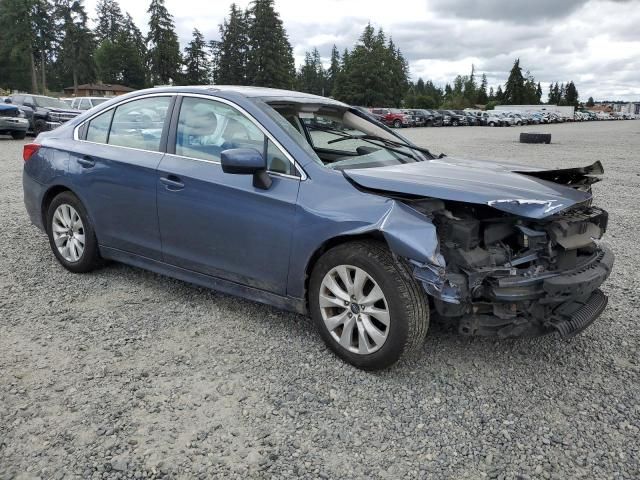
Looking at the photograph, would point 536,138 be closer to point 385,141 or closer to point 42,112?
point 42,112

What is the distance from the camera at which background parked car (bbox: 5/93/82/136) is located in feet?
63.5

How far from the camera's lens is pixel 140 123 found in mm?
4332

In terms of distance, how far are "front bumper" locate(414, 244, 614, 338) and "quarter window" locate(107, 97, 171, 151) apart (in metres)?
2.37

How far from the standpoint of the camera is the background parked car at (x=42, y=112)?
19.3 m

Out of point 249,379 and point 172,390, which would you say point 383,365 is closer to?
point 249,379

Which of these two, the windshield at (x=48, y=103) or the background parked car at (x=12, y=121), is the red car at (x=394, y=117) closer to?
the windshield at (x=48, y=103)

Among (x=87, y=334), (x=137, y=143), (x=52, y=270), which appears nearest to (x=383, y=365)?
(x=87, y=334)

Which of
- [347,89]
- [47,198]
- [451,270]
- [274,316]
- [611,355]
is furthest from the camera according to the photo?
[347,89]

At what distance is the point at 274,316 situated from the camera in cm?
405

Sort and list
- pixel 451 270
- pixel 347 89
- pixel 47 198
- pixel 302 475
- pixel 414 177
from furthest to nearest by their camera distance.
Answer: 1. pixel 347 89
2. pixel 47 198
3. pixel 414 177
4. pixel 451 270
5. pixel 302 475

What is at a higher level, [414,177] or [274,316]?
[414,177]

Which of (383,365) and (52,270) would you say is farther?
(52,270)

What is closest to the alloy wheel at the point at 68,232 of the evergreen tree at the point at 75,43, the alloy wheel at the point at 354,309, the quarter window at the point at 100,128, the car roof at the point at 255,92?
the quarter window at the point at 100,128

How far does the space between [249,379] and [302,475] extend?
0.87m
